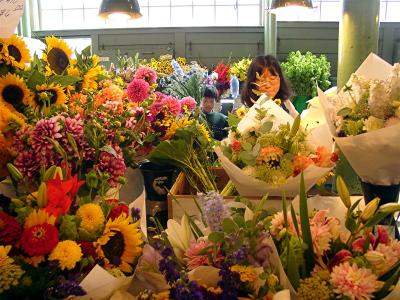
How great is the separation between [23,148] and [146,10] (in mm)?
7973

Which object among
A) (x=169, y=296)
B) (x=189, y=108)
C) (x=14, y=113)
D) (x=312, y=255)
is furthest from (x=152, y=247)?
(x=189, y=108)

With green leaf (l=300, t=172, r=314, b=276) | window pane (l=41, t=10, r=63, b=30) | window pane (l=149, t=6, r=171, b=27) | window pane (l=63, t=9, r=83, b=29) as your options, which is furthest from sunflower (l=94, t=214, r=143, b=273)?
window pane (l=41, t=10, r=63, b=30)

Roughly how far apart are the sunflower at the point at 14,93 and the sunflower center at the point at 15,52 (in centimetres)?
6

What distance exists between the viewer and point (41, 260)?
2.11ft

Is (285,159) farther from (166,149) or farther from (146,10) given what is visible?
(146,10)

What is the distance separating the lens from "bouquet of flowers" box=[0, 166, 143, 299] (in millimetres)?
625

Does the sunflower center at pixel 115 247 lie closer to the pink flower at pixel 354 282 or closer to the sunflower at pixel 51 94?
the pink flower at pixel 354 282

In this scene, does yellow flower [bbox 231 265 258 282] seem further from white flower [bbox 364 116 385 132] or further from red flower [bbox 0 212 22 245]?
white flower [bbox 364 116 385 132]

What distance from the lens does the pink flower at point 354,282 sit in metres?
0.59

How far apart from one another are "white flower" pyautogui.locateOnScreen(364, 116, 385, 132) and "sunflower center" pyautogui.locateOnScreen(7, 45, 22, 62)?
81 centimetres

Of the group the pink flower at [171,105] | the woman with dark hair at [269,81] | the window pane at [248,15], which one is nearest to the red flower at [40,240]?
the pink flower at [171,105]


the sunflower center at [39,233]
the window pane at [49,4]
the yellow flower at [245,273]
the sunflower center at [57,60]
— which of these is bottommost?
the yellow flower at [245,273]

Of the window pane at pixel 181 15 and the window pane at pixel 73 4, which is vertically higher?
the window pane at pixel 73 4

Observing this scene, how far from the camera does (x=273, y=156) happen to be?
1150 millimetres
